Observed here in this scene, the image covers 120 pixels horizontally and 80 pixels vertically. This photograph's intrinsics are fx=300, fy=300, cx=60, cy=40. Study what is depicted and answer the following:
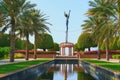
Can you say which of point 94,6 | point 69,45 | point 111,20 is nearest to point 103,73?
point 111,20

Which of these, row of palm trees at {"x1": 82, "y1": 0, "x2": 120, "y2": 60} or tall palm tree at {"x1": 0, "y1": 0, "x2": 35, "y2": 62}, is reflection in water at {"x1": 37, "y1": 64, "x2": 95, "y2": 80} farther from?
tall palm tree at {"x1": 0, "y1": 0, "x2": 35, "y2": 62}

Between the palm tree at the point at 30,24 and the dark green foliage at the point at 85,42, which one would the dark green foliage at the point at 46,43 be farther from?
the palm tree at the point at 30,24

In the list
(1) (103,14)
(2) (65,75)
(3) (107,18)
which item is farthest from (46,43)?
(2) (65,75)

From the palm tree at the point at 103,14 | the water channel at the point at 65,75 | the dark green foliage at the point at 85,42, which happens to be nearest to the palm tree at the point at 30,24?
the palm tree at the point at 103,14

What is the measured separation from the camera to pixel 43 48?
76.3 metres

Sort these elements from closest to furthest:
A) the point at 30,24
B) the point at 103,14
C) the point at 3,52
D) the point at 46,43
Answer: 1. the point at 30,24
2. the point at 103,14
3. the point at 3,52
4. the point at 46,43

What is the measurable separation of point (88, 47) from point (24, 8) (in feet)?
130

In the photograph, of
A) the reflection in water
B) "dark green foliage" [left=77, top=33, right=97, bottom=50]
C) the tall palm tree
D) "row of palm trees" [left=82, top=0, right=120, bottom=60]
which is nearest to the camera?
the reflection in water

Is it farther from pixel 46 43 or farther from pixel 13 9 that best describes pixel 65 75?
pixel 46 43

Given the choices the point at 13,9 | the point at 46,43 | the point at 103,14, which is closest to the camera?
the point at 13,9

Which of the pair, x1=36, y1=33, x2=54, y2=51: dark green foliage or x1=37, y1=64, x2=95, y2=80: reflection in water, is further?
x1=36, y1=33, x2=54, y2=51: dark green foliage

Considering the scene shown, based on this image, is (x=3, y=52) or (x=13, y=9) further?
(x=3, y=52)

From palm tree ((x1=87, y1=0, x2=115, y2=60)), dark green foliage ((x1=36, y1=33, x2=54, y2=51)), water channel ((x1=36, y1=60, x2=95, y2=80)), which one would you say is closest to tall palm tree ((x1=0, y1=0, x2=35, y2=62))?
palm tree ((x1=87, y1=0, x2=115, y2=60))

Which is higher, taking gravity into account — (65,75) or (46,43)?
(46,43)
